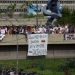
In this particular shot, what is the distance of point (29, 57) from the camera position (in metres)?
34.3

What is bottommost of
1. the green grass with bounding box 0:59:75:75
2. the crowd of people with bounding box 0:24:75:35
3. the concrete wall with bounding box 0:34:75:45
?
the green grass with bounding box 0:59:75:75

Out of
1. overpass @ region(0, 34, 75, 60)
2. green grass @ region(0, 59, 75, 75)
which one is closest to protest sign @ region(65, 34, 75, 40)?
overpass @ region(0, 34, 75, 60)

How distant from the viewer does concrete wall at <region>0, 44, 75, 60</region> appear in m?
34.0

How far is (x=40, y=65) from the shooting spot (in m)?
31.2

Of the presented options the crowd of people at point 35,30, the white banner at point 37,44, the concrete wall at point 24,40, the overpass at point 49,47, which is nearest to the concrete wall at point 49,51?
the overpass at point 49,47

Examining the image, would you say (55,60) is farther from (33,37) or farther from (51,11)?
(51,11)

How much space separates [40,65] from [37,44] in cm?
252

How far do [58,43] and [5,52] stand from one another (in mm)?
4459

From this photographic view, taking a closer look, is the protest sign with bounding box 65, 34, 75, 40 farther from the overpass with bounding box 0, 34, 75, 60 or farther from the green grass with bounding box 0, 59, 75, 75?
the green grass with bounding box 0, 59, 75, 75

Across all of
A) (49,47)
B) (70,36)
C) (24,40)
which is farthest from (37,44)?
(70,36)

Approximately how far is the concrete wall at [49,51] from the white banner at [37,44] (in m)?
0.81

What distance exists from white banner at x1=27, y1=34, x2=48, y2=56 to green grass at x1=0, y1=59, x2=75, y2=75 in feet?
2.29

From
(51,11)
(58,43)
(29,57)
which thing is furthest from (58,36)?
(51,11)

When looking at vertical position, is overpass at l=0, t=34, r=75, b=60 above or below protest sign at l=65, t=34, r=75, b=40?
below
